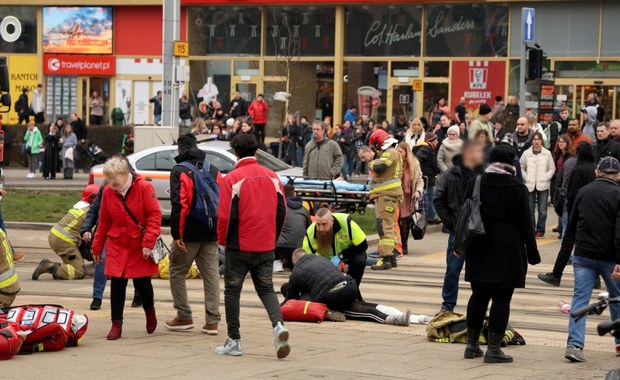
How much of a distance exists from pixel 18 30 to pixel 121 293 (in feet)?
130

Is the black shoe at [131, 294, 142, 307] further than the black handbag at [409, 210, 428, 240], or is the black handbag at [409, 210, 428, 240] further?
the black handbag at [409, 210, 428, 240]

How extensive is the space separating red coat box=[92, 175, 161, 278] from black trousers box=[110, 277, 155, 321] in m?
0.08

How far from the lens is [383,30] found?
4447 cm

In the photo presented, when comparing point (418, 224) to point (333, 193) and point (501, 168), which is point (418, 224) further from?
point (501, 168)

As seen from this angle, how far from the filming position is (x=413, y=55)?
4394 centimetres

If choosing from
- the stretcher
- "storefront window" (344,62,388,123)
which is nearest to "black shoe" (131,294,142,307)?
the stretcher

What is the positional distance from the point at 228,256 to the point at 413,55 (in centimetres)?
3435

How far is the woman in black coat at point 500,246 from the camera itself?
32.9ft

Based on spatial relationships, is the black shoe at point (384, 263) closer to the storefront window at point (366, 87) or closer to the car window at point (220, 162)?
the car window at point (220, 162)

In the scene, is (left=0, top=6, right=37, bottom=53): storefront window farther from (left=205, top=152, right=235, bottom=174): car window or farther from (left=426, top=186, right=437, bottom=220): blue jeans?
(left=426, top=186, right=437, bottom=220): blue jeans

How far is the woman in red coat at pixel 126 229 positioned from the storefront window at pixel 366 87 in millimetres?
32598

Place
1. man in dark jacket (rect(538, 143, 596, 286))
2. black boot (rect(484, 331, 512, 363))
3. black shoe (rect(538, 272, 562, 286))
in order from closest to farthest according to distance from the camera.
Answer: black boot (rect(484, 331, 512, 363)) < man in dark jacket (rect(538, 143, 596, 286)) < black shoe (rect(538, 272, 562, 286))

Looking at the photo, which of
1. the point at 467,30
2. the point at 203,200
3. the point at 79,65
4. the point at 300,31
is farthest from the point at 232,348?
the point at 79,65

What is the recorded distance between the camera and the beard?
13.2 m
